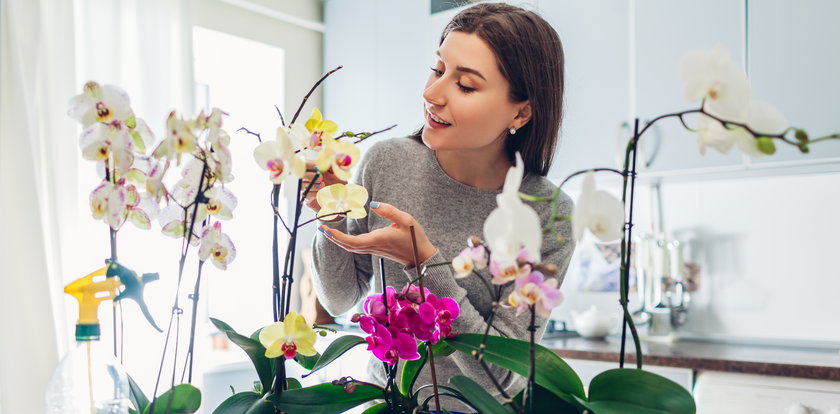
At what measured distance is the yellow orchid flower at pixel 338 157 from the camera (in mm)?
537

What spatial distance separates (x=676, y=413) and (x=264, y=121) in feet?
10.3

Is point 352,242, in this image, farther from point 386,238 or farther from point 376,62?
point 376,62

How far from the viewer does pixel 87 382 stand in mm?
536

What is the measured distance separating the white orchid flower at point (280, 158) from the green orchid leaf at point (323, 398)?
7.7 inches

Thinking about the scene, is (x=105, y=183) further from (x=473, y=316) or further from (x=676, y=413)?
(x=473, y=316)

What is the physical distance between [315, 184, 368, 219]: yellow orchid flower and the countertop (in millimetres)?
1722

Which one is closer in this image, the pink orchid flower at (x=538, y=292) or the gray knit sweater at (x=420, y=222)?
the pink orchid flower at (x=538, y=292)

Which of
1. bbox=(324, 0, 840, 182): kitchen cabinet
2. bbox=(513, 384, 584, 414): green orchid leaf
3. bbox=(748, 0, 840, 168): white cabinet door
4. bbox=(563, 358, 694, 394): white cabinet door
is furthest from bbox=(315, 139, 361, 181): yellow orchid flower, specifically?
bbox=(748, 0, 840, 168): white cabinet door

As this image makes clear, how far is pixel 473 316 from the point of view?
113 cm

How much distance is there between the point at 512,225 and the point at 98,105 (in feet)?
1.08

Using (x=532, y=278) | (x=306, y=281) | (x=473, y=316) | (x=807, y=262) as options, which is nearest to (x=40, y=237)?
(x=306, y=281)

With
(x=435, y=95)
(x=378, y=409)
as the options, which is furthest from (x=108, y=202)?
(x=435, y=95)

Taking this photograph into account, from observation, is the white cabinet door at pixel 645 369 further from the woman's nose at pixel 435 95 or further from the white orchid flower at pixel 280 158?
the white orchid flower at pixel 280 158

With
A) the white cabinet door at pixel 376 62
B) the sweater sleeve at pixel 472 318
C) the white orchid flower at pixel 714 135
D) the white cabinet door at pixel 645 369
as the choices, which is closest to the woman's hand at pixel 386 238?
the sweater sleeve at pixel 472 318
